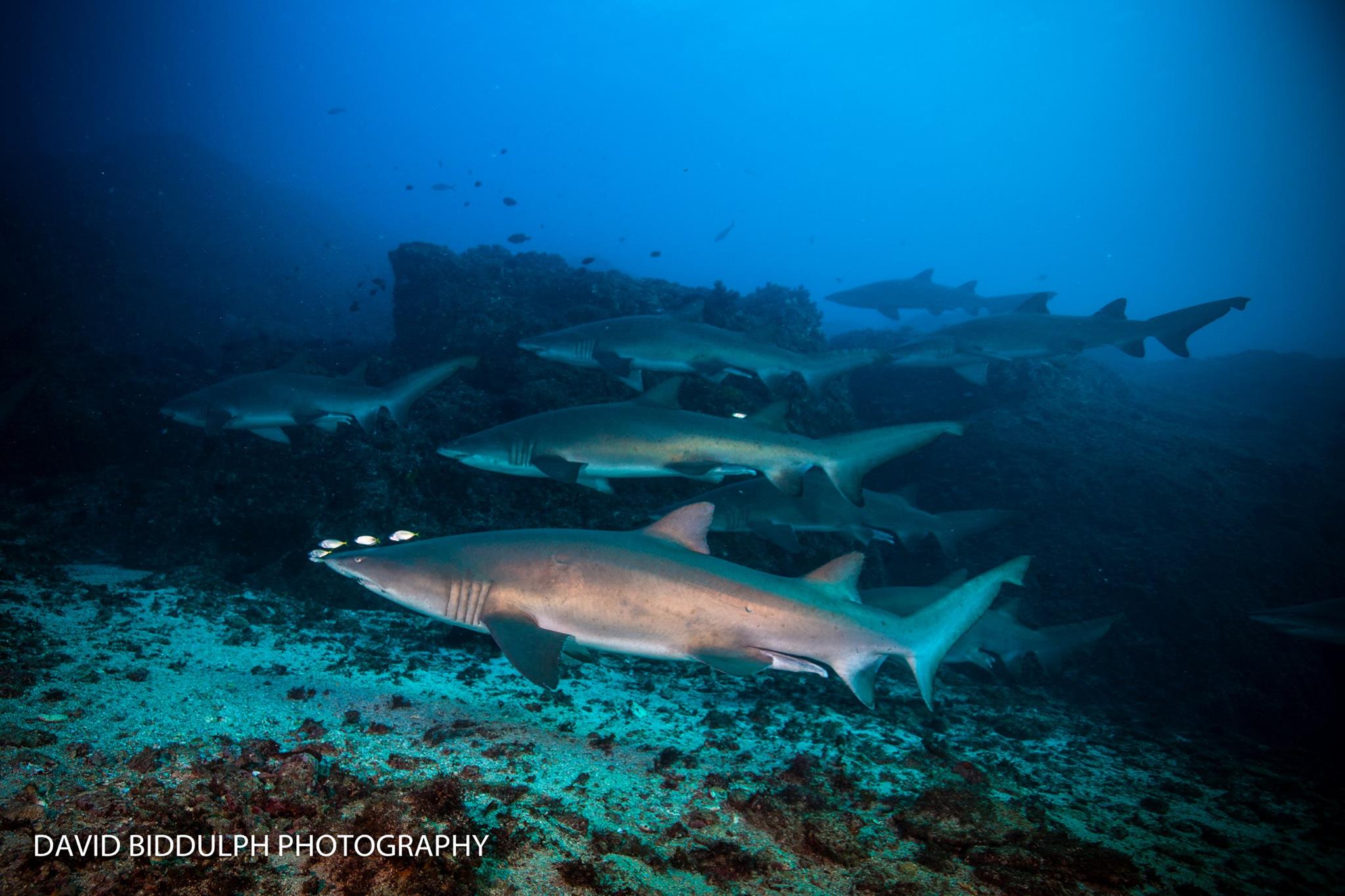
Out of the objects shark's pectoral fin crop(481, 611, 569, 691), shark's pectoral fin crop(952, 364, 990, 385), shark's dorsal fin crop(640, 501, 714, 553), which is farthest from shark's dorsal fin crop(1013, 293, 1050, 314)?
shark's pectoral fin crop(481, 611, 569, 691)

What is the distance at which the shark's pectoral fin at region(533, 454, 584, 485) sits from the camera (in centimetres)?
533

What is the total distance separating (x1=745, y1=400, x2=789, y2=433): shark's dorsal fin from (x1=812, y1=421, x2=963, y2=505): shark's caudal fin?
508 mm

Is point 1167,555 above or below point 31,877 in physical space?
above

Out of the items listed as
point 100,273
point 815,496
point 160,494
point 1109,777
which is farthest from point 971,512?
point 100,273

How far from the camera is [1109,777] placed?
12.7 feet

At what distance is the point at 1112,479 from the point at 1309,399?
12.7 meters

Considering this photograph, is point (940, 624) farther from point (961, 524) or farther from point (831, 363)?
point (831, 363)

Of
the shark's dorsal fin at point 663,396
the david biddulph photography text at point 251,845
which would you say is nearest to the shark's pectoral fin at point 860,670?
the david biddulph photography text at point 251,845

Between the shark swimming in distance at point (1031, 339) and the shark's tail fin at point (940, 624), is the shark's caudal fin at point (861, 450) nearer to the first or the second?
the shark's tail fin at point (940, 624)

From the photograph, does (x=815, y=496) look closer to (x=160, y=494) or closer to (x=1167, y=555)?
(x=1167, y=555)

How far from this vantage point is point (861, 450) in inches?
205

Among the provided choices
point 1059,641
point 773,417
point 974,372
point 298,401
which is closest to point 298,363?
point 298,401

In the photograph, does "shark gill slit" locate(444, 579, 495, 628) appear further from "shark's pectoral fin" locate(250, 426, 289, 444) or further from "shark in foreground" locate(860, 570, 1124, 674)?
"shark's pectoral fin" locate(250, 426, 289, 444)

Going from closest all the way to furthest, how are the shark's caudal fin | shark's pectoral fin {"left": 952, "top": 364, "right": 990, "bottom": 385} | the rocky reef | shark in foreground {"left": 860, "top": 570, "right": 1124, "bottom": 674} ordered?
the rocky reef < the shark's caudal fin < shark in foreground {"left": 860, "top": 570, "right": 1124, "bottom": 674} < shark's pectoral fin {"left": 952, "top": 364, "right": 990, "bottom": 385}
